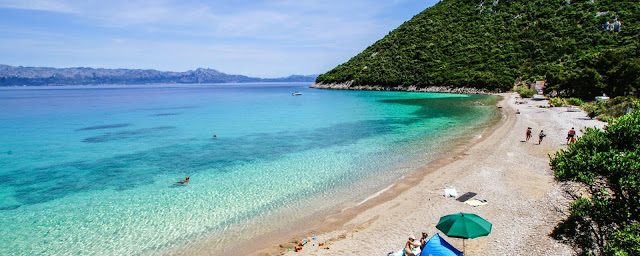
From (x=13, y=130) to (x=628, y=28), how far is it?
140 metres

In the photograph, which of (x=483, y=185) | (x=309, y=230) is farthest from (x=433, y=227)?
(x=483, y=185)

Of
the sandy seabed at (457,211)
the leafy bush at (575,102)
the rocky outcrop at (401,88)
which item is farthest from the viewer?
the rocky outcrop at (401,88)

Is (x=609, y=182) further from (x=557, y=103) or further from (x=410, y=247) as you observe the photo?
(x=557, y=103)

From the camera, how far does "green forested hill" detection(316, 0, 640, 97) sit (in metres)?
91.1

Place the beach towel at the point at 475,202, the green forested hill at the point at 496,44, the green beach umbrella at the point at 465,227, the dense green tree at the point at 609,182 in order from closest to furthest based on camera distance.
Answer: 1. the dense green tree at the point at 609,182
2. the green beach umbrella at the point at 465,227
3. the beach towel at the point at 475,202
4. the green forested hill at the point at 496,44

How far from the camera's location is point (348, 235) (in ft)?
42.1

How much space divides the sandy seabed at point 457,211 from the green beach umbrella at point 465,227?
173cm

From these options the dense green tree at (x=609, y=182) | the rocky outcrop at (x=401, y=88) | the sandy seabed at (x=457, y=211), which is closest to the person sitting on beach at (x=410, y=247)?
the sandy seabed at (x=457, y=211)

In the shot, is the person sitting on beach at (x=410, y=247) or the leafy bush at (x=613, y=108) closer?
the person sitting on beach at (x=410, y=247)

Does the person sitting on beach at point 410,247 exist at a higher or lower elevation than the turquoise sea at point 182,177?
higher

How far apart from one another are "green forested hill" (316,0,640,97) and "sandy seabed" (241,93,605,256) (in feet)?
166

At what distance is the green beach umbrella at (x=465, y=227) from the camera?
9.25 m

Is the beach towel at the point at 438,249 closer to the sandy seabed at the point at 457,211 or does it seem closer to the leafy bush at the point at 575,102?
the sandy seabed at the point at 457,211

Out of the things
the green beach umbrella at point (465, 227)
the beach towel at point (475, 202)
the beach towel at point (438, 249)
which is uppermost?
the green beach umbrella at point (465, 227)
